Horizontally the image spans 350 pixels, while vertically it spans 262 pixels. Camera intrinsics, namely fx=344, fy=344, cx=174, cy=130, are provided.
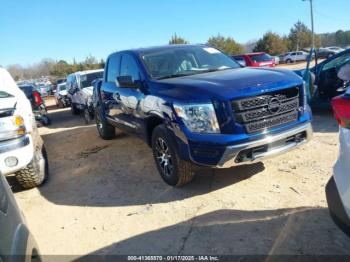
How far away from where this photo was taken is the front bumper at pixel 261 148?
12.2 ft

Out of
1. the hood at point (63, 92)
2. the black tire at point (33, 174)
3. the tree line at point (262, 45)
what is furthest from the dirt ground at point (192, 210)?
the tree line at point (262, 45)

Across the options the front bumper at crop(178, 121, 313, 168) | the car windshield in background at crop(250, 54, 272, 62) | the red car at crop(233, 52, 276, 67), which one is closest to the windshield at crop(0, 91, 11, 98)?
the front bumper at crop(178, 121, 313, 168)

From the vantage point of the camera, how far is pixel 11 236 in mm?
1727

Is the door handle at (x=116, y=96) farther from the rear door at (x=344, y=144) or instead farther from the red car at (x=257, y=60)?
the red car at (x=257, y=60)

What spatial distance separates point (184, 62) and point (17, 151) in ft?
8.55

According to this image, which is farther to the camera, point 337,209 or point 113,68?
point 113,68

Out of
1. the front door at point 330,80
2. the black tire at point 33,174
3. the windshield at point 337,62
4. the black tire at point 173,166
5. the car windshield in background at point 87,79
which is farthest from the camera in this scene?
the car windshield in background at point 87,79

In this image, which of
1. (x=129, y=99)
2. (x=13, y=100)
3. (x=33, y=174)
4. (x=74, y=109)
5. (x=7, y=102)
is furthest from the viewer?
(x=74, y=109)

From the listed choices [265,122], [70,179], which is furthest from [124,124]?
[265,122]

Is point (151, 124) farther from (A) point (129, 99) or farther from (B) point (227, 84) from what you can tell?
(B) point (227, 84)

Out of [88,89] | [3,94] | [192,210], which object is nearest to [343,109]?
[192,210]

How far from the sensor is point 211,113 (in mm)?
3729

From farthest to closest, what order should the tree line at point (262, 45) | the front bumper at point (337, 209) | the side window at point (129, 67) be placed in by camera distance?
the tree line at point (262, 45)
the side window at point (129, 67)
the front bumper at point (337, 209)

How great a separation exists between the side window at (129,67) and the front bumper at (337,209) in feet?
10.7
